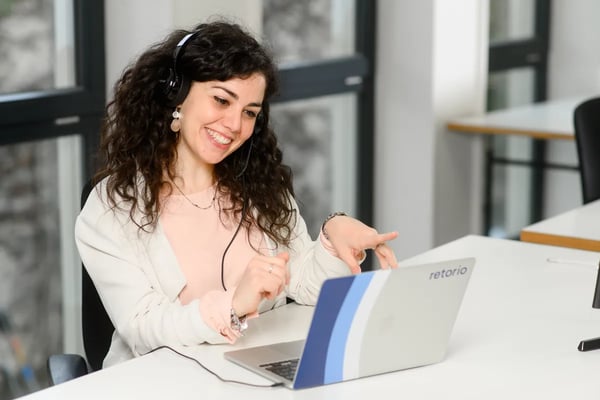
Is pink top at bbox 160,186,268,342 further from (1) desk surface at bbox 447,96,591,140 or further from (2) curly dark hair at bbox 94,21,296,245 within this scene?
(1) desk surface at bbox 447,96,591,140

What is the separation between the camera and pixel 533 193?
16.2 feet

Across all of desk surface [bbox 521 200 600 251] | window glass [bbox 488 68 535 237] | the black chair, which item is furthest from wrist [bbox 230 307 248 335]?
window glass [bbox 488 68 535 237]

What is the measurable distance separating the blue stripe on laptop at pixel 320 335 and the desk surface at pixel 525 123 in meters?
2.42

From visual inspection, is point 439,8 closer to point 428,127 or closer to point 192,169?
point 428,127

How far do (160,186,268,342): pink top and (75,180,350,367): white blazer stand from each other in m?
Result: 0.04

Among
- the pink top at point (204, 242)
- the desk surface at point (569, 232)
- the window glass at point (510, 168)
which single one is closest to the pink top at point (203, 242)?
the pink top at point (204, 242)

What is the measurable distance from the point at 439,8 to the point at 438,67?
208mm

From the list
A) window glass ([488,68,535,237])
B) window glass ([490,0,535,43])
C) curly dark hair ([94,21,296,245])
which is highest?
window glass ([490,0,535,43])

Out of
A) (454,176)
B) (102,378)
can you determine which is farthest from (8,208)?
(454,176)

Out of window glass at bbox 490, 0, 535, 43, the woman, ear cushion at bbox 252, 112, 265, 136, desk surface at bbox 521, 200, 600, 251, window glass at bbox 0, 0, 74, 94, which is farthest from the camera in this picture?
window glass at bbox 490, 0, 535, 43

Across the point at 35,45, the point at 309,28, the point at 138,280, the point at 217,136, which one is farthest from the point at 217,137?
the point at 309,28

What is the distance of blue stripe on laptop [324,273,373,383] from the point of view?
151 centimetres

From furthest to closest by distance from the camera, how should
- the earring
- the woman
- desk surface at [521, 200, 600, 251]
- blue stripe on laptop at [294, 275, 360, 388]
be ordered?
desk surface at [521, 200, 600, 251]
the earring
the woman
blue stripe on laptop at [294, 275, 360, 388]

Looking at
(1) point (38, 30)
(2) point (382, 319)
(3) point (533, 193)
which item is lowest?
(3) point (533, 193)
